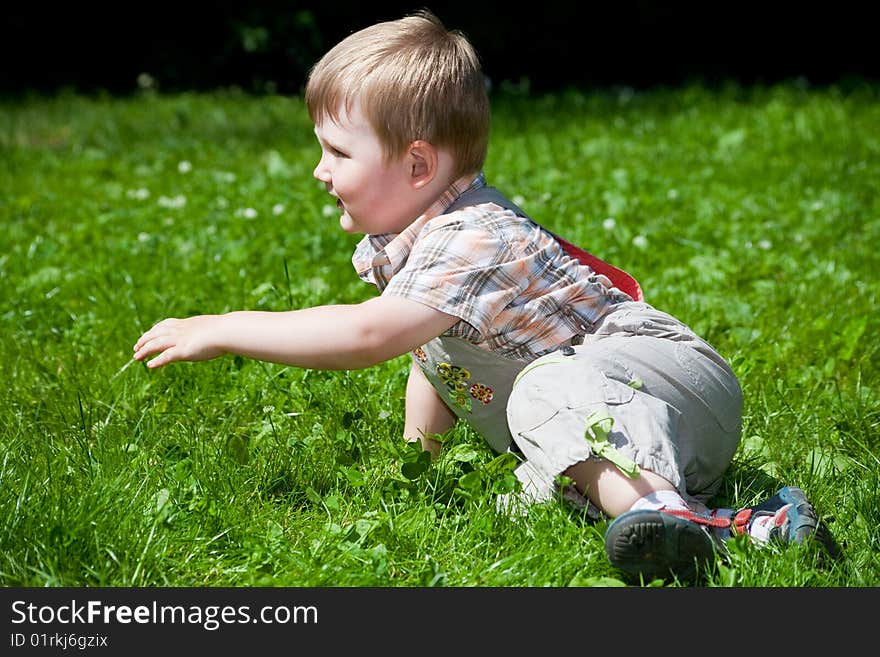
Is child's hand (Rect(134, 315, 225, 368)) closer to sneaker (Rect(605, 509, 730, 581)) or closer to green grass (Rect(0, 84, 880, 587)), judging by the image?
green grass (Rect(0, 84, 880, 587))

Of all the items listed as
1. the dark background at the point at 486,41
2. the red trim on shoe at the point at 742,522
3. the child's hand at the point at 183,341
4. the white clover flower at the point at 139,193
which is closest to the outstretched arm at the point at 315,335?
the child's hand at the point at 183,341

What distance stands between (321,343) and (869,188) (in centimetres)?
386

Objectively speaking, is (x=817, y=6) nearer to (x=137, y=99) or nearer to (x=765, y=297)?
(x=137, y=99)

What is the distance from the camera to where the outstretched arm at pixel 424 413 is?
8.98 ft

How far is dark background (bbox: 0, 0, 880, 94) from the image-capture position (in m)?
9.93

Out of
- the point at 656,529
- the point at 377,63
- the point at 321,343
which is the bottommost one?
the point at 656,529

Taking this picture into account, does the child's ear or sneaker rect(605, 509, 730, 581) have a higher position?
the child's ear

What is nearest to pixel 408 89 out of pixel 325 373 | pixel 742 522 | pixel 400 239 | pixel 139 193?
pixel 400 239

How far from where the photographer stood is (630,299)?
2588mm

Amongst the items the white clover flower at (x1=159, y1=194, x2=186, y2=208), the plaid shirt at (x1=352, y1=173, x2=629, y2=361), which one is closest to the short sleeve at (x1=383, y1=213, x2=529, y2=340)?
the plaid shirt at (x1=352, y1=173, x2=629, y2=361)

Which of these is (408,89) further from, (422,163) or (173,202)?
(173,202)

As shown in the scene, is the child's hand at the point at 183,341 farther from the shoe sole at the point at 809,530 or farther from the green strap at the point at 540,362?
the shoe sole at the point at 809,530

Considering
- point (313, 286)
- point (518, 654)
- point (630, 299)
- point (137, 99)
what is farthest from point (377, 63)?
point (137, 99)

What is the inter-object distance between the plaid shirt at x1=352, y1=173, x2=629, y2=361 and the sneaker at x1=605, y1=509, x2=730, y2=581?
52 cm
